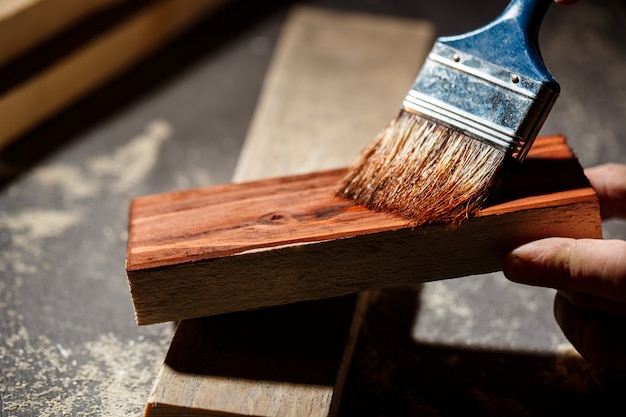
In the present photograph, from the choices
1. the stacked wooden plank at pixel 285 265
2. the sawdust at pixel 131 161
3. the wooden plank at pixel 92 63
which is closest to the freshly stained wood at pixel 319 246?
the stacked wooden plank at pixel 285 265

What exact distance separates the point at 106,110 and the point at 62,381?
1507mm

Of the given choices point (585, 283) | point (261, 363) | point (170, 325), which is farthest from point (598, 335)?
point (170, 325)

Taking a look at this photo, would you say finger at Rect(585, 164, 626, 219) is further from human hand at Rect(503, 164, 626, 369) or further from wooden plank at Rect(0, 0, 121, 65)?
wooden plank at Rect(0, 0, 121, 65)

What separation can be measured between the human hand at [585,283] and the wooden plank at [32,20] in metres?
2.17

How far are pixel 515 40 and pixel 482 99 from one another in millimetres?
169

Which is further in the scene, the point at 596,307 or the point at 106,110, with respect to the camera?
the point at 106,110

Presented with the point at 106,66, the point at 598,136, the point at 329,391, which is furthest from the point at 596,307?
the point at 106,66

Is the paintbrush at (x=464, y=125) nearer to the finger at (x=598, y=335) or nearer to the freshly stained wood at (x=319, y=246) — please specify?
the freshly stained wood at (x=319, y=246)

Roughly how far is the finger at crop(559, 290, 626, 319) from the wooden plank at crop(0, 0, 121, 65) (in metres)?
2.31

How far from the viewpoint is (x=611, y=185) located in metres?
1.92

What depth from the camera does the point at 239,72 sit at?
10.9 feet

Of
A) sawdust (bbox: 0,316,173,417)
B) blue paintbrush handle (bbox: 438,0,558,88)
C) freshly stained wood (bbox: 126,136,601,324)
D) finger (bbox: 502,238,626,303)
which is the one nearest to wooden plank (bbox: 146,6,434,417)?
freshly stained wood (bbox: 126,136,601,324)

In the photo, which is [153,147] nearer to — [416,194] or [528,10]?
[416,194]

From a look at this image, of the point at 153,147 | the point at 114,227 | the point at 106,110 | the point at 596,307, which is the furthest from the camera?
the point at 106,110
